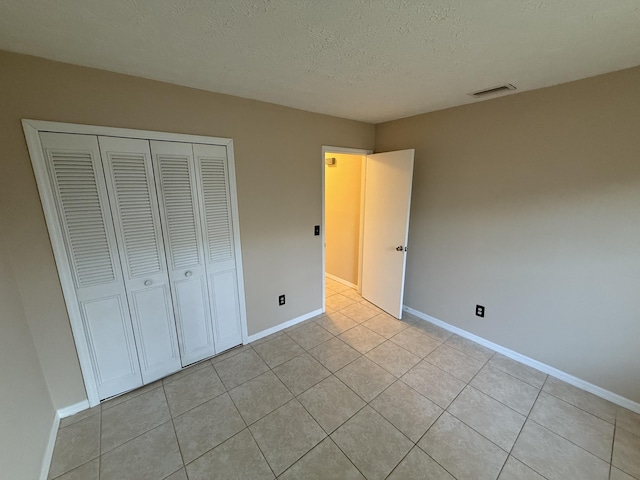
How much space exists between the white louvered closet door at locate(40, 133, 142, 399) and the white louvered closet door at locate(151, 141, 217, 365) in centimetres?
34

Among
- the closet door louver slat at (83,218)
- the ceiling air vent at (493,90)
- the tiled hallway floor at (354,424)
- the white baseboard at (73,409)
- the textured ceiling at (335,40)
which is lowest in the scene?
the tiled hallway floor at (354,424)

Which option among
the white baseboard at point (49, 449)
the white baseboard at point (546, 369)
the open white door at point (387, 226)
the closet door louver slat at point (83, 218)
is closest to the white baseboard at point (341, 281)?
the open white door at point (387, 226)

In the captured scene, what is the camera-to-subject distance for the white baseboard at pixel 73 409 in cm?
180

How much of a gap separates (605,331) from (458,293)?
105cm

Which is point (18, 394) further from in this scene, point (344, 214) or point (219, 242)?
point (344, 214)

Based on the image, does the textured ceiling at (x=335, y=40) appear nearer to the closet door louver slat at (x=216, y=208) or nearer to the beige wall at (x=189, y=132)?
the beige wall at (x=189, y=132)

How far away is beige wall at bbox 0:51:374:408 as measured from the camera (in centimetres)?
148

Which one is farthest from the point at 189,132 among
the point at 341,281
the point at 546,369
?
the point at 546,369

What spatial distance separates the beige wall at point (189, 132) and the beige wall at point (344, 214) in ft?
1.95

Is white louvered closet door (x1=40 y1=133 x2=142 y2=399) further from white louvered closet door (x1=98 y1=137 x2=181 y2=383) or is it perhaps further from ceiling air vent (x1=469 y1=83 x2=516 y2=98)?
ceiling air vent (x1=469 y1=83 x2=516 y2=98)

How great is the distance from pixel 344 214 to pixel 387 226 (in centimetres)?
102

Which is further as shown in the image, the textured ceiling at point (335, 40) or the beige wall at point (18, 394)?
the beige wall at point (18, 394)

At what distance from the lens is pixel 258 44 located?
1351 millimetres

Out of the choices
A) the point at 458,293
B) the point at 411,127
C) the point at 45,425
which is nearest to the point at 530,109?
the point at 411,127
